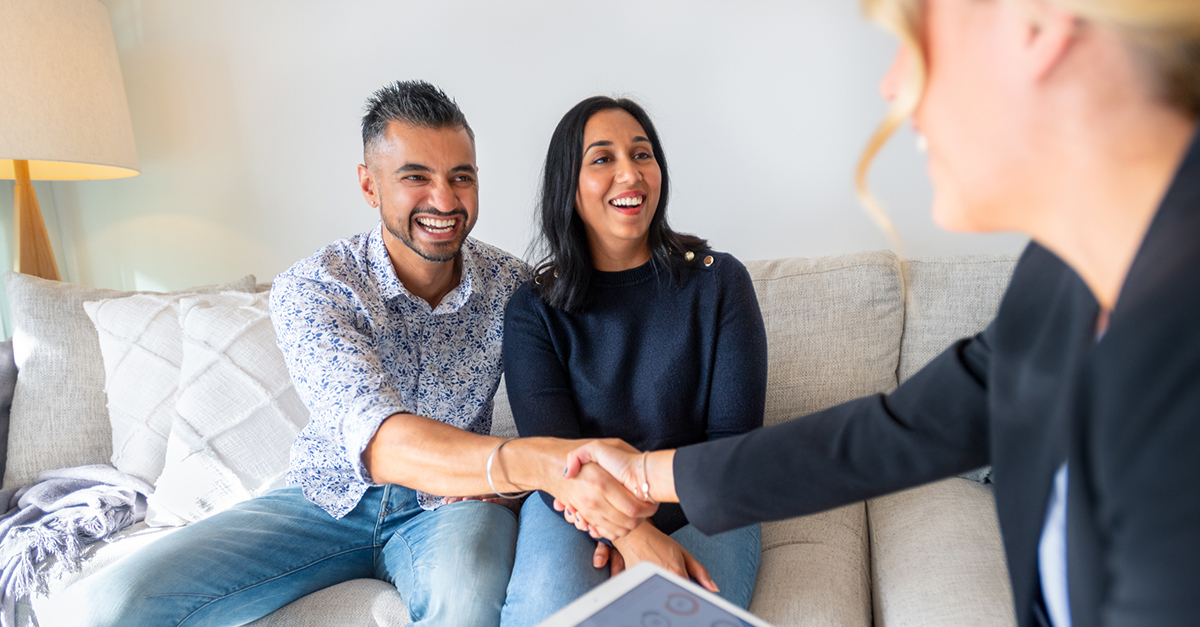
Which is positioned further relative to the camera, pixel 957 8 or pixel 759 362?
pixel 759 362

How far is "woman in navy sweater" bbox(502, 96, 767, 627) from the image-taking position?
137 cm

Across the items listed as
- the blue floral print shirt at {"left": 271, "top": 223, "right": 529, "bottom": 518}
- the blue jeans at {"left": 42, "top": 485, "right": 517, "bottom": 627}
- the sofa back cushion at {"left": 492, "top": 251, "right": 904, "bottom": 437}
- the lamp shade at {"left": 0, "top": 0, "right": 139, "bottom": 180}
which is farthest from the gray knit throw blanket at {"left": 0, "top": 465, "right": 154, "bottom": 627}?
the sofa back cushion at {"left": 492, "top": 251, "right": 904, "bottom": 437}

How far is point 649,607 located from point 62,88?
89.5 inches

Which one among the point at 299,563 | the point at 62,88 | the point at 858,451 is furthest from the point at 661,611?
the point at 62,88

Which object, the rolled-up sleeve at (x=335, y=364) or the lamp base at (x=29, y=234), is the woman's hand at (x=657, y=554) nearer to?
the rolled-up sleeve at (x=335, y=364)

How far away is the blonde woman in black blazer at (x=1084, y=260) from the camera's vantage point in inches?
13.3

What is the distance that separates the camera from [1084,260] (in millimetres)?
426

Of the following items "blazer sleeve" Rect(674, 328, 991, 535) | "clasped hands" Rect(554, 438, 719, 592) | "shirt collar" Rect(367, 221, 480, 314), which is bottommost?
"clasped hands" Rect(554, 438, 719, 592)

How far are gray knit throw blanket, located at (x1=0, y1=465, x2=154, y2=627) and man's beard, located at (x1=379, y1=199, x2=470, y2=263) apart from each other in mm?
854

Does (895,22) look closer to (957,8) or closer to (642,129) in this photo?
(957,8)

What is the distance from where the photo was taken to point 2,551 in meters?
1.39

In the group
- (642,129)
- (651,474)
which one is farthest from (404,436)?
(642,129)

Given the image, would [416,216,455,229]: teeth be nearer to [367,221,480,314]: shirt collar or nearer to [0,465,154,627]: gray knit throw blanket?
[367,221,480,314]: shirt collar

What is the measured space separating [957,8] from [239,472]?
163 cm
